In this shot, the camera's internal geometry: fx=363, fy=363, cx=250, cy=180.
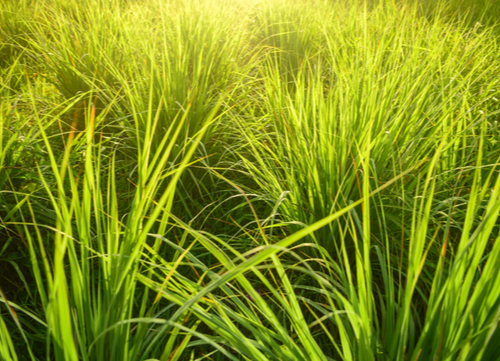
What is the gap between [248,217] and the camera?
49.4 inches

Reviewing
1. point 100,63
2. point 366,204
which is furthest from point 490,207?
point 100,63

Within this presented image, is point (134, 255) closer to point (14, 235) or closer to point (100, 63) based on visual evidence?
point (14, 235)

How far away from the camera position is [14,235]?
1.10 meters

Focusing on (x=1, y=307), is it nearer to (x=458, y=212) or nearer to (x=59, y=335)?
(x=59, y=335)

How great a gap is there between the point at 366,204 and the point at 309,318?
1.47ft

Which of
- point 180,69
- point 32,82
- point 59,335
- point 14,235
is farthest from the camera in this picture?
point 32,82

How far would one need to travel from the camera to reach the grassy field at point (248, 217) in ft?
1.88

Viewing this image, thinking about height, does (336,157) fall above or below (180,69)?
below

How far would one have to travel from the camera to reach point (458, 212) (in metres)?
1.02

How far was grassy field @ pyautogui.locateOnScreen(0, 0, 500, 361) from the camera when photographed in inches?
22.6

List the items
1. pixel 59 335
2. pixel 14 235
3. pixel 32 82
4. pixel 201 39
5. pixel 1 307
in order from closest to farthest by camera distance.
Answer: pixel 59 335
pixel 1 307
pixel 14 235
pixel 201 39
pixel 32 82

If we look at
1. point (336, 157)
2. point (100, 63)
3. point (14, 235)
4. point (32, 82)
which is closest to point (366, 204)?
point (336, 157)

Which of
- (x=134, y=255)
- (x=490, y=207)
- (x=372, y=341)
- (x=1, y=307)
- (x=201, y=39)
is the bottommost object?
(x=1, y=307)

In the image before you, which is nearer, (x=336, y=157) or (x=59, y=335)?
(x=59, y=335)
